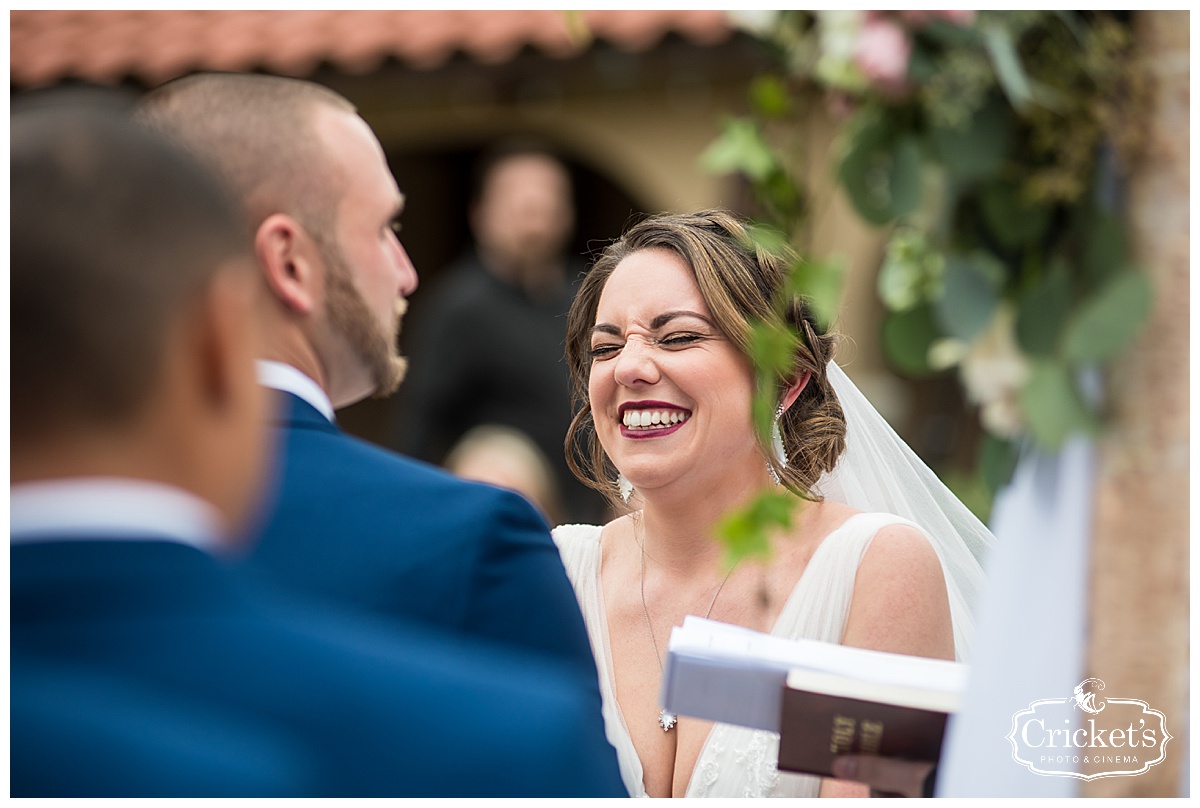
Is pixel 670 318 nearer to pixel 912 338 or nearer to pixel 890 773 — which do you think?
pixel 912 338

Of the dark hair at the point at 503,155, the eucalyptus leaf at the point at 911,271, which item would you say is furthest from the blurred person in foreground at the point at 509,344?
the eucalyptus leaf at the point at 911,271

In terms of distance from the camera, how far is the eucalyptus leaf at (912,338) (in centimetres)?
183

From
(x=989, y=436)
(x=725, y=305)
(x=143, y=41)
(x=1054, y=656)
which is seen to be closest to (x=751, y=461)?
(x=725, y=305)

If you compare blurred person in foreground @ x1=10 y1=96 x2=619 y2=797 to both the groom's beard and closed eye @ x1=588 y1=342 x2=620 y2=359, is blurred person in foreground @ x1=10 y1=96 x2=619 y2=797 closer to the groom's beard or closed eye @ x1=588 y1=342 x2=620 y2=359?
the groom's beard

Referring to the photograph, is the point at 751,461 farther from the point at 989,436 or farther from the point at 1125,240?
the point at 1125,240

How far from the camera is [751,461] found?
2.85 meters

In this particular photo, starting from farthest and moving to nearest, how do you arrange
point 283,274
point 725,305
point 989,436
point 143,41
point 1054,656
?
point 143,41
point 725,305
point 283,274
point 989,436
point 1054,656

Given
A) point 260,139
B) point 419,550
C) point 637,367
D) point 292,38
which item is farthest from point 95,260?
point 292,38

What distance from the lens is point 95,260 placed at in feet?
3.67

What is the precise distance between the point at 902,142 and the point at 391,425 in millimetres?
7947

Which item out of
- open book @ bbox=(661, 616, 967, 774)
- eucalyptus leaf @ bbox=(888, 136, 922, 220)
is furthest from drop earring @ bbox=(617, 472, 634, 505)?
eucalyptus leaf @ bbox=(888, 136, 922, 220)

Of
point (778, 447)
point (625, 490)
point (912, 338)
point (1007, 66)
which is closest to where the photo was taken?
point (1007, 66)

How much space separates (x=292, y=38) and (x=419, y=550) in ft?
21.1
